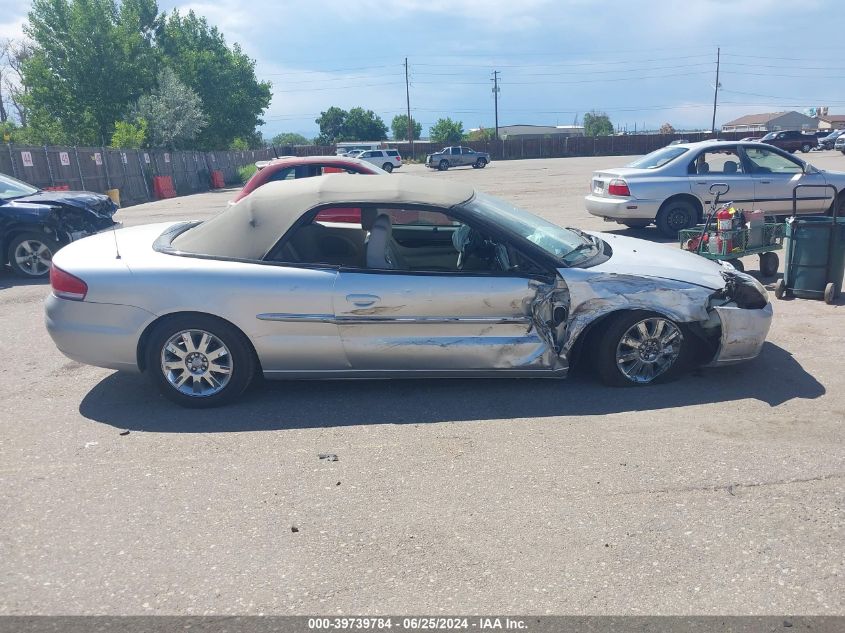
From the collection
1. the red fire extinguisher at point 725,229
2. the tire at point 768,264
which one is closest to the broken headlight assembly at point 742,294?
Result: the red fire extinguisher at point 725,229

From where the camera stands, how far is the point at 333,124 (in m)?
123

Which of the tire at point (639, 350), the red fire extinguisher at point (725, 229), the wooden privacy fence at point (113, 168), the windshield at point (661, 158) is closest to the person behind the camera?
the tire at point (639, 350)

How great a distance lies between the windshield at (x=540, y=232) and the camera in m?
5.02

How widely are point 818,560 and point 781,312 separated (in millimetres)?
4479

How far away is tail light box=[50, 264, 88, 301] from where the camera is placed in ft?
15.7

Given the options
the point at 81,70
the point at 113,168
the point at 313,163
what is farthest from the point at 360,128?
the point at 313,163

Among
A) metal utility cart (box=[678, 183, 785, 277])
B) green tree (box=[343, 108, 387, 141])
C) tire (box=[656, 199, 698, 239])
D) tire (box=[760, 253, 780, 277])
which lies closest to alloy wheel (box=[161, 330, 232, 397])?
metal utility cart (box=[678, 183, 785, 277])

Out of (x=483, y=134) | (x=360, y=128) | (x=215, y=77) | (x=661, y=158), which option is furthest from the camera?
(x=360, y=128)

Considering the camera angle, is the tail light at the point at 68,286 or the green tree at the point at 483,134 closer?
the tail light at the point at 68,286

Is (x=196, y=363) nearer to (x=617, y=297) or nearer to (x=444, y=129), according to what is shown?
(x=617, y=297)

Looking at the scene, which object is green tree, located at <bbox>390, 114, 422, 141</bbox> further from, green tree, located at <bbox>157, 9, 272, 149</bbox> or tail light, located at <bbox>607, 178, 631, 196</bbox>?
tail light, located at <bbox>607, 178, 631, 196</bbox>

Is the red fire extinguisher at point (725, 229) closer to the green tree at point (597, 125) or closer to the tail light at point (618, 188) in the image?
the tail light at point (618, 188)

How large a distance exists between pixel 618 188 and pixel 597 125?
12990 centimetres

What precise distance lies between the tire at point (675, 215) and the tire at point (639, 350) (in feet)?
22.8
